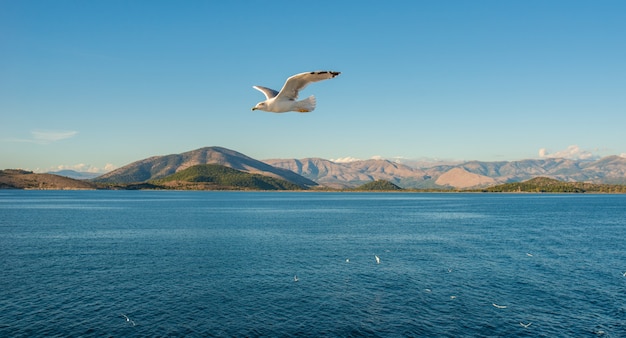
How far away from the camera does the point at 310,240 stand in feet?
339

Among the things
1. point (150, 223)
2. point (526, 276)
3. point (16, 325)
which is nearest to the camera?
point (16, 325)

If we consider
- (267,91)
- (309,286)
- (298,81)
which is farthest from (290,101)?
(309,286)

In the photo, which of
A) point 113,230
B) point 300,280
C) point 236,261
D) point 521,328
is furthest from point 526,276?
point 113,230

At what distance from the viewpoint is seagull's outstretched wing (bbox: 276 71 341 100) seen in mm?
17875

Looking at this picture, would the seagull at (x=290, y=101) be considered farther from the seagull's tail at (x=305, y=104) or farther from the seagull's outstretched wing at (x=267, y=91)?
the seagull's outstretched wing at (x=267, y=91)

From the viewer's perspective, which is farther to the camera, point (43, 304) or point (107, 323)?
point (43, 304)

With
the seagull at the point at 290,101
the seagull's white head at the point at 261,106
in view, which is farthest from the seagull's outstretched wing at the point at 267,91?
the seagull at the point at 290,101

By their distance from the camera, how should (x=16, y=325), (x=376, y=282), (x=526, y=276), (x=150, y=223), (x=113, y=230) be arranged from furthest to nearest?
(x=150, y=223) → (x=113, y=230) → (x=526, y=276) → (x=376, y=282) → (x=16, y=325)

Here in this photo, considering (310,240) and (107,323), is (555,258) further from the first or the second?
(107,323)

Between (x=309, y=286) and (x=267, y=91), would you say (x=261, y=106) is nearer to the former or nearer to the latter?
(x=267, y=91)

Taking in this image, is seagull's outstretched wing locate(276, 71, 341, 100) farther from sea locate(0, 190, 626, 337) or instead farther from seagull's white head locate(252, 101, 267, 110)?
sea locate(0, 190, 626, 337)

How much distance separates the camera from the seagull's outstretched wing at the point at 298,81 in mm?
17875

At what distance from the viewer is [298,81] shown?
20109 millimetres

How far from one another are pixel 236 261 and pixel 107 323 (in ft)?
109
